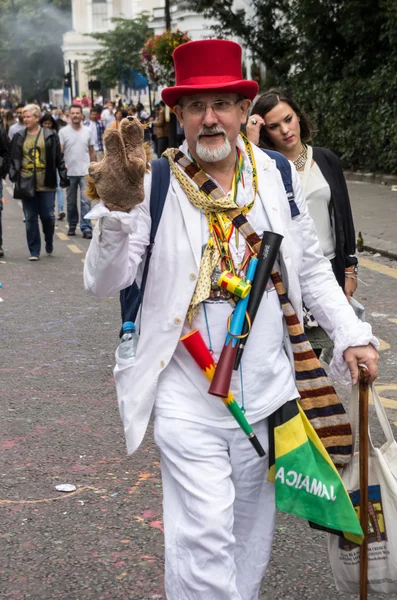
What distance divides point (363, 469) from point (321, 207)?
213cm

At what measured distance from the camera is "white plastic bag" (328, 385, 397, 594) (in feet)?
10.4

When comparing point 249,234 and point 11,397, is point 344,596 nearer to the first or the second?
point 249,234

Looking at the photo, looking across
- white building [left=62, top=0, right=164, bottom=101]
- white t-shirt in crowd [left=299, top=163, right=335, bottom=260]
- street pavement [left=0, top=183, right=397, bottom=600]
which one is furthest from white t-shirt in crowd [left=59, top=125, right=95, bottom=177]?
white building [left=62, top=0, right=164, bottom=101]

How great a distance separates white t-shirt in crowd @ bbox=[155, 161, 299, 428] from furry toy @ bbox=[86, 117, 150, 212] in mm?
315

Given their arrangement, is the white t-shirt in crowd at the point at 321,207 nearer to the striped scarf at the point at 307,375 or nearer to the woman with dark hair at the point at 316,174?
the woman with dark hair at the point at 316,174

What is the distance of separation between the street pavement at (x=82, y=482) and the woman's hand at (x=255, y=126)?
1.70 metres

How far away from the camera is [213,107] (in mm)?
3117

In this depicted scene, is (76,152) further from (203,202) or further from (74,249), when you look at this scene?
(203,202)

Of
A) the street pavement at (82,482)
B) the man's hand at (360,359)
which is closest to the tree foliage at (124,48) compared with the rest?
the street pavement at (82,482)

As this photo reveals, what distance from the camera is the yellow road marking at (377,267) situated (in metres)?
11.1

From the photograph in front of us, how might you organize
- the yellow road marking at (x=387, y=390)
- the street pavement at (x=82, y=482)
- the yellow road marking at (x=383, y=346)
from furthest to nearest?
the yellow road marking at (x=383, y=346)
the yellow road marking at (x=387, y=390)
the street pavement at (x=82, y=482)

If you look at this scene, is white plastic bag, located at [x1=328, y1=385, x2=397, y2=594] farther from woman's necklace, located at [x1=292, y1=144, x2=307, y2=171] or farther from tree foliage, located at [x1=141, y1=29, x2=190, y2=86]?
tree foliage, located at [x1=141, y1=29, x2=190, y2=86]

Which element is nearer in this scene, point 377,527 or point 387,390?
point 377,527

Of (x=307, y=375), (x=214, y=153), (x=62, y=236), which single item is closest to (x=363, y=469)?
(x=307, y=375)
